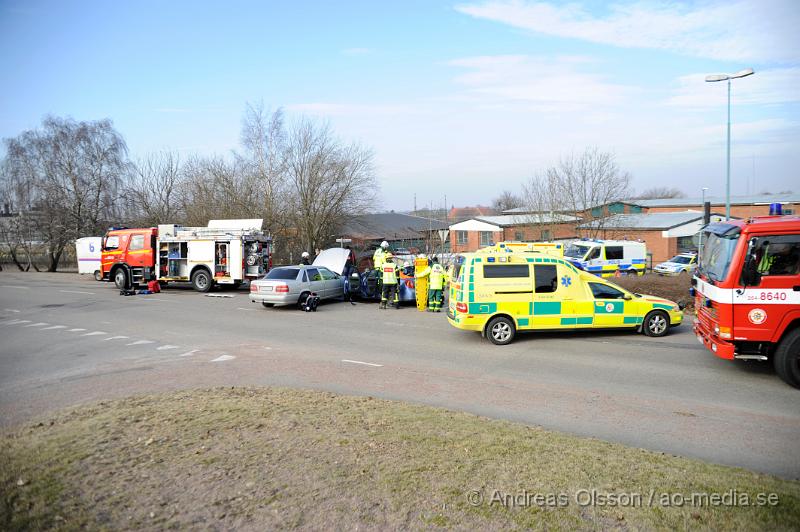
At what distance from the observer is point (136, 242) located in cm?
2497

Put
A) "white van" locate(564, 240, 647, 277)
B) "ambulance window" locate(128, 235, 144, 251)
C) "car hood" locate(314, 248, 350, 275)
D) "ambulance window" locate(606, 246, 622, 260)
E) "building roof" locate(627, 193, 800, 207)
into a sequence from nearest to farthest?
"car hood" locate(314, 248, 350, 275)
"ambulance window" locate(128, 235, 144, 251)
"white van" locate(564, 240, 647, 277)
"ambulance window" locate(606, 246, 622, 260)
"building roof" locate(627, 193, 800, 207)

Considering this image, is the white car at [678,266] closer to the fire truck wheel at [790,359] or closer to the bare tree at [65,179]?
the fire truck wheel at [790,359]

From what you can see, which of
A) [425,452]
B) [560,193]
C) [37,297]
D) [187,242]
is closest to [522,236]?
[560,193]

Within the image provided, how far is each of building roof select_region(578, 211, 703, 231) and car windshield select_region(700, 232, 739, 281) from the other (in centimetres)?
2933

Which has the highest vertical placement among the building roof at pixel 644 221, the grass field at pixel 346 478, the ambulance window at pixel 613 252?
the building roof at pixel 644 221

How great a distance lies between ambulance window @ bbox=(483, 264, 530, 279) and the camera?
12102 millimetres

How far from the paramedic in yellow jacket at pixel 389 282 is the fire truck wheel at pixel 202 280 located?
9.18 m

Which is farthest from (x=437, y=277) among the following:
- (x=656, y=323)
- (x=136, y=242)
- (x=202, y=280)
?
(x=136, y=242)

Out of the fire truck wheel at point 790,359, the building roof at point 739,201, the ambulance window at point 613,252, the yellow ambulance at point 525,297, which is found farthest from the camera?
the building roof at point 739,201

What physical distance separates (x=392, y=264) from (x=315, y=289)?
9.07ft

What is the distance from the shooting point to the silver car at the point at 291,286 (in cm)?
1786

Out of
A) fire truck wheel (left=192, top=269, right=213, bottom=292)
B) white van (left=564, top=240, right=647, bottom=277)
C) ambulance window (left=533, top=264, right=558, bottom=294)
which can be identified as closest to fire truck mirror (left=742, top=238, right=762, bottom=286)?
ambulance window (left=533, top=264, right=558, bottom=294)

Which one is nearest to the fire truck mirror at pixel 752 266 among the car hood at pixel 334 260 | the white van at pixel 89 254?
the car hood at pixel 334 260

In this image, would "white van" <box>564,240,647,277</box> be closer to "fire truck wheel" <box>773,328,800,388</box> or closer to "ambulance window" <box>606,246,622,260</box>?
"ambulance window" <box>606,246,622,260</box>
